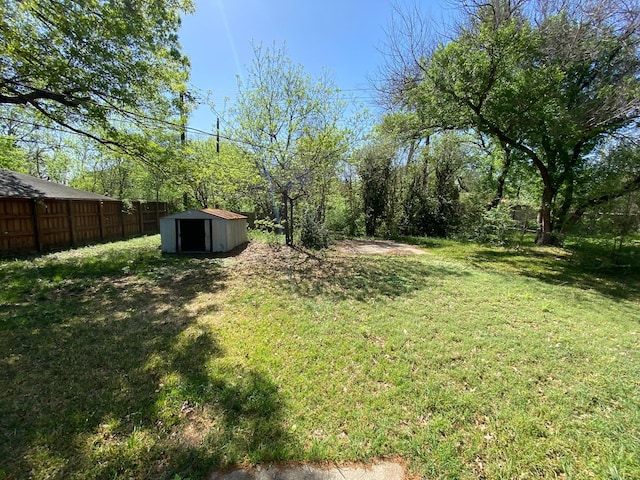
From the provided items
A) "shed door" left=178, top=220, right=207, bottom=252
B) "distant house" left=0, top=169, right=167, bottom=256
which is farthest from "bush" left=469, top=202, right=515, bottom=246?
"distant house" left=0, top=169, right=167, bottom=256

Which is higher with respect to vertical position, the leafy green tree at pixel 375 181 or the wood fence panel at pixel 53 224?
the leafy green tree at pixel 375 181

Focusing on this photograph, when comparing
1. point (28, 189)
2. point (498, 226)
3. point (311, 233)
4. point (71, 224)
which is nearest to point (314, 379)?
point (311, 233)

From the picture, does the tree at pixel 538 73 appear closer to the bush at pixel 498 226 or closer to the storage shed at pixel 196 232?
the bush at pixel 498 226

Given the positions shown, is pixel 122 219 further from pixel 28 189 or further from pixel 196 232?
pixel 196 232

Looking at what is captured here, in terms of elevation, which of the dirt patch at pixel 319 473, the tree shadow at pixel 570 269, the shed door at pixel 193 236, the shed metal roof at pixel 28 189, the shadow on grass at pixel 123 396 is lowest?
the dirt patch at pixel 319 473

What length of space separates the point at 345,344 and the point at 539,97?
9.27 metres

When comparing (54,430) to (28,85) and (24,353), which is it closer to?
(24,353)

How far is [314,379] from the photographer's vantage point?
109 inches

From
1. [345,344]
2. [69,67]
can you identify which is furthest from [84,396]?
[69,67]

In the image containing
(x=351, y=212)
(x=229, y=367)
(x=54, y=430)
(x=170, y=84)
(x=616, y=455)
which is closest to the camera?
(x=616, y=455)

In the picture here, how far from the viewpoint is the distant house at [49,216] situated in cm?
839

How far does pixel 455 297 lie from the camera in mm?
A: 5242

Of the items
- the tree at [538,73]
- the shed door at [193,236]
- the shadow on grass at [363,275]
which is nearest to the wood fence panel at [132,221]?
the shed door at [193,236]

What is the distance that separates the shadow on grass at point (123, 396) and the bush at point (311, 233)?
5649 millimetres
